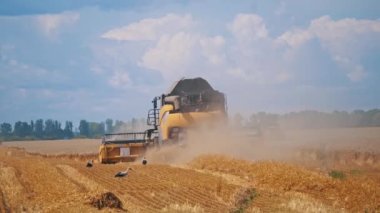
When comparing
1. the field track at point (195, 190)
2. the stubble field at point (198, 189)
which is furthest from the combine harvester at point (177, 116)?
the field track at point (195, 190)

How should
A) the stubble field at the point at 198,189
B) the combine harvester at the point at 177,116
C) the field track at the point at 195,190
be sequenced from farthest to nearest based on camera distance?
the combine harvester at the point at 177,116 < the field track at the point at 195,190 < the stubble field at the point at 198,189

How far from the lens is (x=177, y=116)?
103 feet

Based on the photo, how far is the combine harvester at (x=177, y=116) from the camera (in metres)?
31.6

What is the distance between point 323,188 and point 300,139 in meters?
36.5

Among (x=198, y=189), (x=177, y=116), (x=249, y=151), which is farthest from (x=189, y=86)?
(x=198, y=189)

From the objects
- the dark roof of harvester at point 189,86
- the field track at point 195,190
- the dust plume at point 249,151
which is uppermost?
the dark roof of harvester at point 189,86

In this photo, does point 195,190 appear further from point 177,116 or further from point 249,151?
point 249,151

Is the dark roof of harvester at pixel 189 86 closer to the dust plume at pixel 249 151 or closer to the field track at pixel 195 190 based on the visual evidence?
the dust plume at pixel 249 151

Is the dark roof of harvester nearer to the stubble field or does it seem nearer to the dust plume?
the dust plume

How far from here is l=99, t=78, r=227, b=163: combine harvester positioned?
31.6m

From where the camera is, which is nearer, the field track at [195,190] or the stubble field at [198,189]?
the stubble field at [198,189]

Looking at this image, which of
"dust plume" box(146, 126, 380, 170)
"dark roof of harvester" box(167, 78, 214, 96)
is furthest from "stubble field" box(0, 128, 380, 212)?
"dark roof of harvester" box(167, 78, 214, 96)

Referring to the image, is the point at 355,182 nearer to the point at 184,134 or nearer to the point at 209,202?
the point at 209,202

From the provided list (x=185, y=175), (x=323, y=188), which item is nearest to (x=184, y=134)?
(x=185, y=175)
